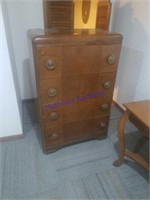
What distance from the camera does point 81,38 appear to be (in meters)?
1.13

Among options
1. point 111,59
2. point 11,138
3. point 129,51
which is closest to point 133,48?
point 129,51

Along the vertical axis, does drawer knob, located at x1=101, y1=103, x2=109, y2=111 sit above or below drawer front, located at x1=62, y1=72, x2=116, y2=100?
below

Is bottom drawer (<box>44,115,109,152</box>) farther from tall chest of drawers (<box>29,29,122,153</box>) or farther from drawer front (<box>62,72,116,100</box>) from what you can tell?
drawer front (<box>62,72,116,100</box>)

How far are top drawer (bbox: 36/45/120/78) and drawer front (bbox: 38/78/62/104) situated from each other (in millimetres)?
46

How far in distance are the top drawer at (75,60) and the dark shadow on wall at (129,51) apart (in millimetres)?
567

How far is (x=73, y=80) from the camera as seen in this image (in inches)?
49.4

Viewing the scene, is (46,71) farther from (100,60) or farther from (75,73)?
(100,60)

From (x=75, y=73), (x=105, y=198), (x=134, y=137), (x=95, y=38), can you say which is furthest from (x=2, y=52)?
(x=134, y=137)

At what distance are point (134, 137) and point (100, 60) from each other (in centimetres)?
97

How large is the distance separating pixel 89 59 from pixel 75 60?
0.11 metres

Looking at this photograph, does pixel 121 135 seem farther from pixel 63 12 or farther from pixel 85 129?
pixel 63 12

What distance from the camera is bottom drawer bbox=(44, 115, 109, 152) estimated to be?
1.43 metres

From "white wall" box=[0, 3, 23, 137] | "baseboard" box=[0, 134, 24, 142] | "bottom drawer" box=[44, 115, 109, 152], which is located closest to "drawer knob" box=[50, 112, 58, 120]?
"bottom drawer" box=[44, 115, 109, 152]

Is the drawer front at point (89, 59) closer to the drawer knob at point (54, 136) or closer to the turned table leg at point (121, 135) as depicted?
the turned table leg at point (121, 135)
